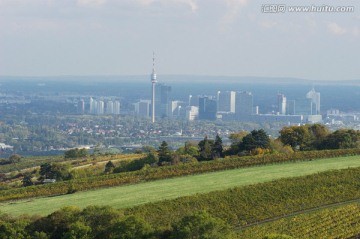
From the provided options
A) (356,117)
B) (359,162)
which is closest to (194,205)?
(359,162)

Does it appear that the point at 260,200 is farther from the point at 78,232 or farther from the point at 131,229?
the point at 78,232

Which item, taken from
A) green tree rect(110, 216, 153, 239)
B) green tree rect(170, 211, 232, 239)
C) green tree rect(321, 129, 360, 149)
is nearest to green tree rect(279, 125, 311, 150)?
green tree rect(321, 129, 360, 149)

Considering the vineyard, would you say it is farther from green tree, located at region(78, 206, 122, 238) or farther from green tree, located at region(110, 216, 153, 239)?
green tree, located at region(78, 206, 122, 238)

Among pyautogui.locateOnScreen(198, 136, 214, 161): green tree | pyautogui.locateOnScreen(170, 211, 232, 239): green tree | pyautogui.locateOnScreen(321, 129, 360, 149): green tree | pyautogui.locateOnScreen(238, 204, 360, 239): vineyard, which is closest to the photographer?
pyautogui.locateOnScreen(170, 211, 232, 239): green tree

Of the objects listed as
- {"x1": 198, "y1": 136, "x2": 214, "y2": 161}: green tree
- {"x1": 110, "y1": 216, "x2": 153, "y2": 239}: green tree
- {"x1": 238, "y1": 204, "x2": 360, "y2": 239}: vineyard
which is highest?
{"x1": 110, "y1": 216, "x2": 153, "y2": 239}: green tree

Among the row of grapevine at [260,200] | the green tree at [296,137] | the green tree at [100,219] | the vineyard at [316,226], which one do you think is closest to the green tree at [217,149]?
the green tree at [296,137]

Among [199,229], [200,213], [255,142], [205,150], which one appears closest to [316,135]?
[255,142]

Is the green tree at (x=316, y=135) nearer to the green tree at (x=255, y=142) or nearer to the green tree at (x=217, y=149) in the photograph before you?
the green tree at (x=255, y=142)
